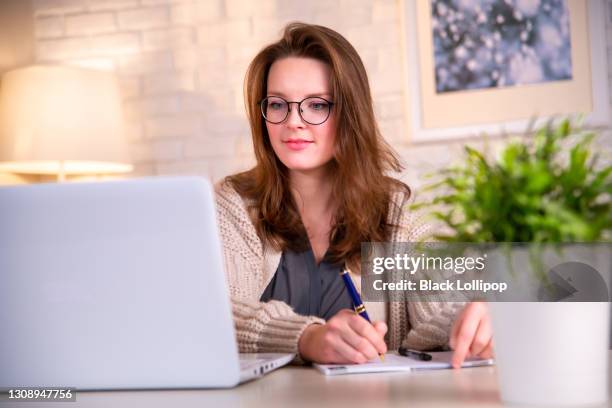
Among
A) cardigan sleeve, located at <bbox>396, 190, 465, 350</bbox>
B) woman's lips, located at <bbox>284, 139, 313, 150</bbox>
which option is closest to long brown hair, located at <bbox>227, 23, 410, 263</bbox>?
woman's lips, located at <bbox>284, 139, 313, 150</bbox>

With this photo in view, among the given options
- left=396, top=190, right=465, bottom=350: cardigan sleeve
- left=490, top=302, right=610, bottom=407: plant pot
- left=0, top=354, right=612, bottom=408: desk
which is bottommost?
left=396, top=190, right=465, bottom=350: cardigan sleeve

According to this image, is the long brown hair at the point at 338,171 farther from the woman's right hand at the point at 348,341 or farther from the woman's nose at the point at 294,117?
the woman's right hand at the point at 348,341

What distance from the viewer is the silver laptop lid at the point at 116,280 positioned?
2.61ft

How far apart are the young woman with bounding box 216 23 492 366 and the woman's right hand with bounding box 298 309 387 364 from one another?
0.46 metres

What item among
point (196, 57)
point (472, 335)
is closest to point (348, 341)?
point (472, 335)

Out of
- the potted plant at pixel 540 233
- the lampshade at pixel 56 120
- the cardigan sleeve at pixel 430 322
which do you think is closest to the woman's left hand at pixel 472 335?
the cardigan sleeve at pixel 430 322

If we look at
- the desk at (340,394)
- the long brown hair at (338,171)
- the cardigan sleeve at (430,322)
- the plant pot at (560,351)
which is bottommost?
the cardigan sleeve at (430,322)

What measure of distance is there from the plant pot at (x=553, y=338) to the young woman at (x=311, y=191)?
854 millimetres

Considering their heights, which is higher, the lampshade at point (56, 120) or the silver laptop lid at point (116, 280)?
the lampshade at point (56, 120)

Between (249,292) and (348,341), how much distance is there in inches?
22.1

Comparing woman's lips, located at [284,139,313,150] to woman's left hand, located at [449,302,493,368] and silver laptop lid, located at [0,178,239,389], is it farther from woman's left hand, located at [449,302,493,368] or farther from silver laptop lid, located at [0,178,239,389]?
silver laptop lid, located at [0,178,239,389]

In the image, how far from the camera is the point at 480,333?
1018 millimetres

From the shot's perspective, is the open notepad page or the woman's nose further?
the woman's nose

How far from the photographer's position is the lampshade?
2418 mm
